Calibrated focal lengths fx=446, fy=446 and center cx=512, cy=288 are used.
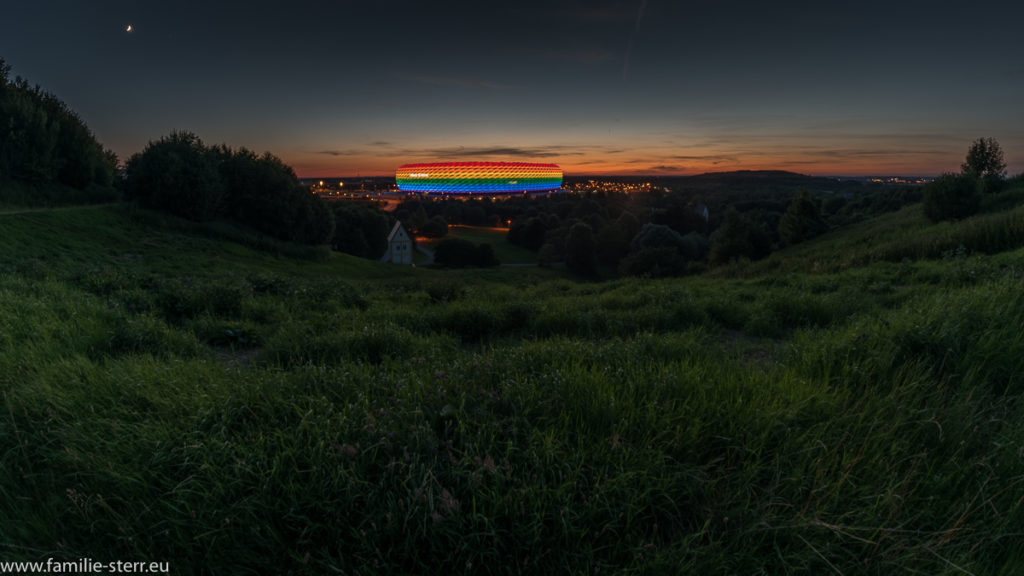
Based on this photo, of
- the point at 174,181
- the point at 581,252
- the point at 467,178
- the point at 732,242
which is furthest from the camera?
the point at 467,178

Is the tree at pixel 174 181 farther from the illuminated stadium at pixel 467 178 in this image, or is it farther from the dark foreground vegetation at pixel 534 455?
the illuminated stadium at pixel 467 178

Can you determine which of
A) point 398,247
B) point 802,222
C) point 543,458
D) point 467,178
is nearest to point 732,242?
point 802,222

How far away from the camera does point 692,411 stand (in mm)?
2562

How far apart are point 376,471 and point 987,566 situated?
2.52 m

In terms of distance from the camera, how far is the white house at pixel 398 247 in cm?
6262

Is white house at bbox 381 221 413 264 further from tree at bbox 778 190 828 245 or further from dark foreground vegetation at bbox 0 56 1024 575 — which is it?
dark foreground vegetation at bbox 0 56 1024 575

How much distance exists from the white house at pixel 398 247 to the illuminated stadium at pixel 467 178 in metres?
67.3

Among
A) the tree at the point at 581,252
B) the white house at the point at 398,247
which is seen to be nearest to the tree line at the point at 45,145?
the white house at the point at 398,247

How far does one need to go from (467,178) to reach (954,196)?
113311 mm

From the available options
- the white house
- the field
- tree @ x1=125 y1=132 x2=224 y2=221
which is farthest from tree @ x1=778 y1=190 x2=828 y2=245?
tree @ x1=125 y1=132 x2=224 y2=221

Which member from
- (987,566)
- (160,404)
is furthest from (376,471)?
(987,566)

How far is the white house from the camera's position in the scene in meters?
62.6

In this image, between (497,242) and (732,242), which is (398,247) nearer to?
(497,242)

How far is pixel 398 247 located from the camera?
63.6 meters
